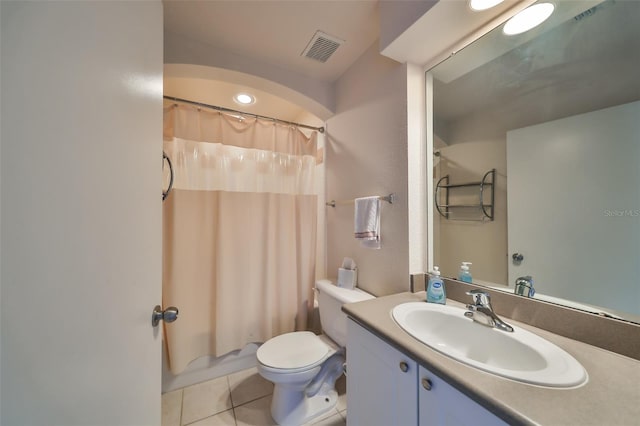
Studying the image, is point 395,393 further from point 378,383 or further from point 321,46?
point 321,46

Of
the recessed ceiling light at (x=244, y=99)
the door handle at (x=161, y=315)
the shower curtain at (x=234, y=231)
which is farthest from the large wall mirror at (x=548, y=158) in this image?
the recessed ceiling light at (x=244, y=99)

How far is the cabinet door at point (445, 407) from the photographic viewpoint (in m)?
0.56

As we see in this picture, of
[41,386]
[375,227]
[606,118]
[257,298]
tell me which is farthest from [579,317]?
[257,298]

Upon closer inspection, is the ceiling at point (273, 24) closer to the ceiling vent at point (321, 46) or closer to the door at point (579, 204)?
the ceiling vent at point (321, 46)

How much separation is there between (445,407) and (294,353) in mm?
948

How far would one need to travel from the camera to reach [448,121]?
1.34m

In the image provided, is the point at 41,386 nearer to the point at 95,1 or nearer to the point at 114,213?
the point at 114,213

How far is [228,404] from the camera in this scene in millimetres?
1475

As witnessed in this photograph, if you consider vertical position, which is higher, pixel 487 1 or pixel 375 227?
pixel 487 1

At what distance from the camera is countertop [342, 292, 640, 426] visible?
48cm

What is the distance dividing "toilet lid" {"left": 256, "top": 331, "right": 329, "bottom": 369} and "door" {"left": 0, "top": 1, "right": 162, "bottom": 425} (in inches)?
27.9

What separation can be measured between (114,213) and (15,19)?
352 millimetres

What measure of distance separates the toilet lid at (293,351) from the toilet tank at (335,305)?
0.10m

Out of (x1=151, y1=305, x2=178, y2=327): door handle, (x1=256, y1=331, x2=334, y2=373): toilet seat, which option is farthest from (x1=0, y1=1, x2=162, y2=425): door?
(x1=256, y1=331, x2=334, y2=373): toilet seat
